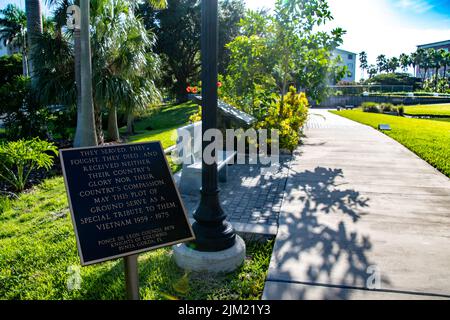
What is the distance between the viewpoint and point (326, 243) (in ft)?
13.6

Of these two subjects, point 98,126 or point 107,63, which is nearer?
point 107,63

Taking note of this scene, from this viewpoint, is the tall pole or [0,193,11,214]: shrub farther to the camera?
the tall pole

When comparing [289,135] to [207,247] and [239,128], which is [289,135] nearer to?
[239,128]

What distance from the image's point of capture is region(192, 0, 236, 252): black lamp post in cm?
345

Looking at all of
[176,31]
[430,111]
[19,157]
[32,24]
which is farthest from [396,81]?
[19,157]

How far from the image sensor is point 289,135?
9.64m

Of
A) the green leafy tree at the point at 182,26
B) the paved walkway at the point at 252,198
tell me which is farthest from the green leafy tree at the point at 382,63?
the paved walkway at the point at 252,198

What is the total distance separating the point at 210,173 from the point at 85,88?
20.2 ft

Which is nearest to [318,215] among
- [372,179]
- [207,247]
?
[207,247]

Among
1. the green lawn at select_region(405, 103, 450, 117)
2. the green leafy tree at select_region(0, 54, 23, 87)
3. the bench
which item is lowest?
the bench

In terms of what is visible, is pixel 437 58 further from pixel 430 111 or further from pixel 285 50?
pixel 285 50

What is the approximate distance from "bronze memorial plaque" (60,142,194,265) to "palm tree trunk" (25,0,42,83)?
8968 millimetres

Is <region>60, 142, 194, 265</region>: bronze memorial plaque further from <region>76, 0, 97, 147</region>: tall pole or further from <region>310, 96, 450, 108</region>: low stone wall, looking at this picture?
<region>310, 96, 450, 108</region>: low stone wall

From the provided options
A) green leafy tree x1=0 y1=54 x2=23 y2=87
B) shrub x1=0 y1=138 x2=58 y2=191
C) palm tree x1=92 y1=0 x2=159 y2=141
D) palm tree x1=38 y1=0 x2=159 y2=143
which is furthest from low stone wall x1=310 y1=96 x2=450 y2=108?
shrub x1=0 y1=138 x2=58 y2=191
